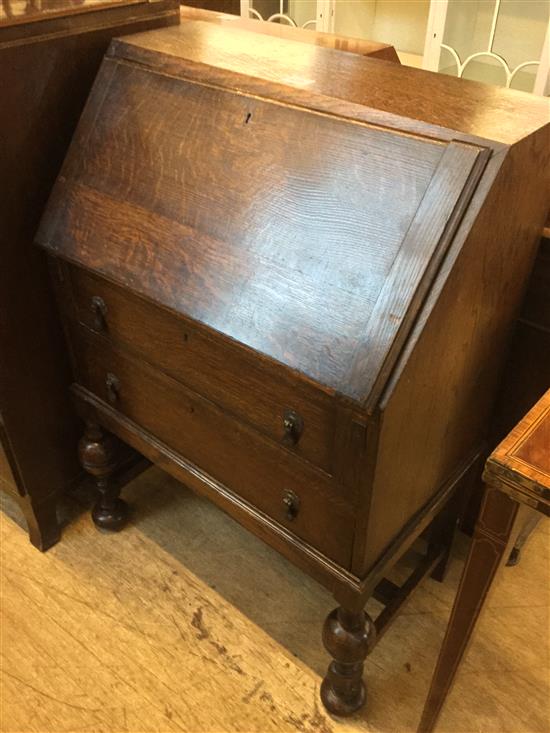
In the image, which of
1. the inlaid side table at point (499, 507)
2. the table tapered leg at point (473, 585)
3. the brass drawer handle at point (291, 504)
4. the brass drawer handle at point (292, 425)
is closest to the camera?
the inlaid side table at point (499, 507)

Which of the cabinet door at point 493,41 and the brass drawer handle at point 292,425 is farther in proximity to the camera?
the cabinet door at point 493,41

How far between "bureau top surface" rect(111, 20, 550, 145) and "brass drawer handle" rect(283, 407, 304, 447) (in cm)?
42

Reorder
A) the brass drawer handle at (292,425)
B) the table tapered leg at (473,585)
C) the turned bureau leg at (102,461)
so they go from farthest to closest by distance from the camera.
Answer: the turned bureau leg at (102,461) → the brass drawer handle at (292,425) → the table tapered leg at (473,585)

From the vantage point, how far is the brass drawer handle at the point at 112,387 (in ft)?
A: 4.27

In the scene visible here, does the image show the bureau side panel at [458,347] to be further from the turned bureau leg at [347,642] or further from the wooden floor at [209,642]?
the wooden floor at [209,642]

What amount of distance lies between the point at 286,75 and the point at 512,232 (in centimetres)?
42

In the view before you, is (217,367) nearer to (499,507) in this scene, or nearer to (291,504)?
(291,504)

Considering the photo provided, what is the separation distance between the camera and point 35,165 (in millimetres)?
1202

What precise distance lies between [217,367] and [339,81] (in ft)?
1.54

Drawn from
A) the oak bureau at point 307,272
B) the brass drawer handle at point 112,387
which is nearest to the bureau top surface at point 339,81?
the oak bureau at point 307,272

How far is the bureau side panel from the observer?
0.83 meters

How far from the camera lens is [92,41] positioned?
3.89ft

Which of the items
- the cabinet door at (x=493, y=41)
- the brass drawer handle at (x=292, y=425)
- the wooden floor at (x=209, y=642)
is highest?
the cabinet door at (x=493, y=41)

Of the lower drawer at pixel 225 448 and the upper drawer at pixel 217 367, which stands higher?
the upper drawer at pixel 217 367
